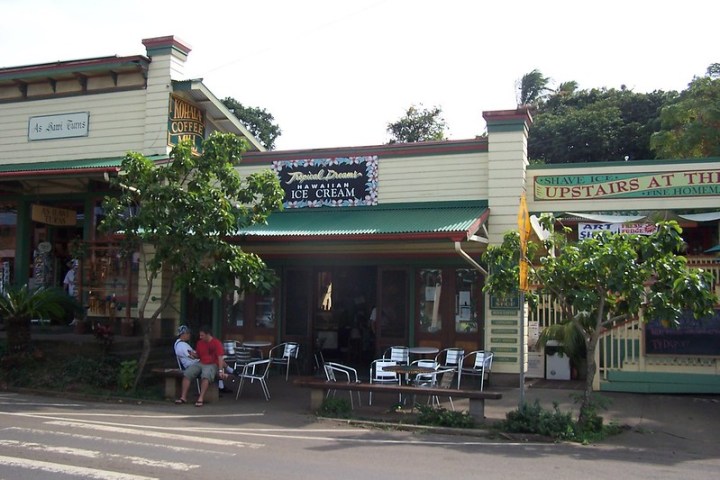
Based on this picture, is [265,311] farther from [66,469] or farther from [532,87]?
[532,87]

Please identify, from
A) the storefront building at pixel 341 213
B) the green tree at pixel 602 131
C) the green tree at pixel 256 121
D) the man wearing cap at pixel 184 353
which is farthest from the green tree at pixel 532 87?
the man wearing cap at pixel 184 353

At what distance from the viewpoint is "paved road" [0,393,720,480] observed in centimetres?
697

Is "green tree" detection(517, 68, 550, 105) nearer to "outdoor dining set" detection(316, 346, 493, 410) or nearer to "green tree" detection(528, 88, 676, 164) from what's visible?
"green tree" detection(528, 88, 676, 164)

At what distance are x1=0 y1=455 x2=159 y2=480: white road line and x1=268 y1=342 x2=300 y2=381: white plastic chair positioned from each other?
6990 mm

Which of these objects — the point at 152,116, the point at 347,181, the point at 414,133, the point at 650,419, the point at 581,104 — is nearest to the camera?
the point at 650,419

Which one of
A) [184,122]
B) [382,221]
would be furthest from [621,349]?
[184,122]

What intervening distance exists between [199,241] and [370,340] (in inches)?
259

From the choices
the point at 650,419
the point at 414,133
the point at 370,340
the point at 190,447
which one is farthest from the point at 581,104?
the point at 190,447

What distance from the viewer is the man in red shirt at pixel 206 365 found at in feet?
38.5

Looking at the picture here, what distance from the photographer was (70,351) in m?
14.0

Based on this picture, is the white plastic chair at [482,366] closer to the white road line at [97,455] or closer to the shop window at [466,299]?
the shop window at [466,299]

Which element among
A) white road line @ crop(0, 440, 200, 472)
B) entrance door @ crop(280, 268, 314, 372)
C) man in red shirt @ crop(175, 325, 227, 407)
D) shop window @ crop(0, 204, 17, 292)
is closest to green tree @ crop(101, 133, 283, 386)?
man in red shirt @ crop(175, 325, 227, 407)

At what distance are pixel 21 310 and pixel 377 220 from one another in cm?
720

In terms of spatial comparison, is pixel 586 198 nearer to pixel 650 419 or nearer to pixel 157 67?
pixel 650 419
